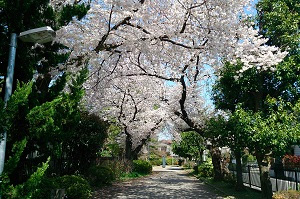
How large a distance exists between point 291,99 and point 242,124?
205 cm

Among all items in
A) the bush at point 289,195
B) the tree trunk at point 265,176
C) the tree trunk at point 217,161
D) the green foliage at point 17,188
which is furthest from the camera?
the tree trunk at point 217,161

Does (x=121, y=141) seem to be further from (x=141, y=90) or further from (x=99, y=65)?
(x=99, y=65)

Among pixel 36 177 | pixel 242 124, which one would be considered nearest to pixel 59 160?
pixel 242 124

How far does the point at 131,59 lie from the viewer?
12.5 meters

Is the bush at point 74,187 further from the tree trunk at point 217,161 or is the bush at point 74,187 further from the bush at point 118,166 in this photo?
the tree trunk at point 217,161

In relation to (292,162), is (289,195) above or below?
below

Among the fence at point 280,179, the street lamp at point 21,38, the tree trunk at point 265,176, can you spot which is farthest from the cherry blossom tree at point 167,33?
the fence at point 280,179

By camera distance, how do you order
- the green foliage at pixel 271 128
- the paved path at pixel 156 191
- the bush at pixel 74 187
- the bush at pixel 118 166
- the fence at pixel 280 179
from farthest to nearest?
the bush at pixel 118 166 < the paved path at pixel 156 191 < the fence at pixel 280 179 < the bush at pixel 74 187 < the green foliage at pixel 271 128

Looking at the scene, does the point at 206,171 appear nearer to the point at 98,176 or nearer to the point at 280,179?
the point at 98,176

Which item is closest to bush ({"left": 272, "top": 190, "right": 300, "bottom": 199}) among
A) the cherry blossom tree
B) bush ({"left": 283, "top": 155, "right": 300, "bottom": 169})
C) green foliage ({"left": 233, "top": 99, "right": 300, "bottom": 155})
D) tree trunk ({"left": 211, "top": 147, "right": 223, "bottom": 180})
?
green foliage ({"left": 233, "top": 99, "right": 300, "bottom": 155})

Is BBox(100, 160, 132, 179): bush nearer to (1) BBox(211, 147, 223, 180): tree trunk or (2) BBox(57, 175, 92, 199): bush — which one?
(1) BBox(211, 147, 223, 180): tree trunk

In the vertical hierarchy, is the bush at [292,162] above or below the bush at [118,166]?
above

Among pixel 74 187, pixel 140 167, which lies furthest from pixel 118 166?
pixel 74 187

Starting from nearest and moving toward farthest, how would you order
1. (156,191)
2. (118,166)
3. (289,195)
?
1. (289,195)
2. (156,191)
3. (118,166)
